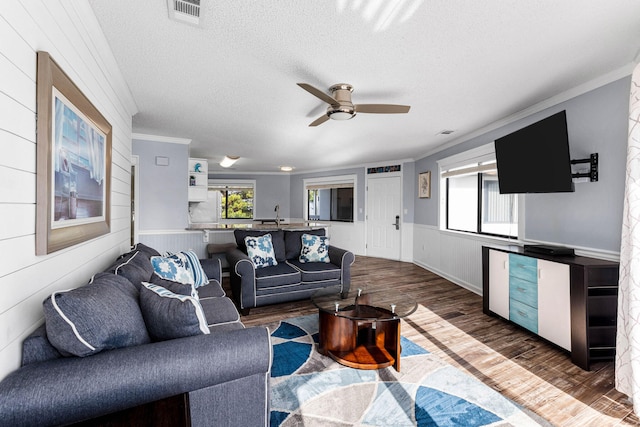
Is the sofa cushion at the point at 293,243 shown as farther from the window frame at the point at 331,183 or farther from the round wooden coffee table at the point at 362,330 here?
the window frame at the point at 331,183

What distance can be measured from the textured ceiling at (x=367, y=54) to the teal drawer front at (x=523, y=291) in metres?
1.88

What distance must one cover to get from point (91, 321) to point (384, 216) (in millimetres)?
6264

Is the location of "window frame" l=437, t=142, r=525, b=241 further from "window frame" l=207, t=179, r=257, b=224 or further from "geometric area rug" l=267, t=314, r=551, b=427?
"window frame" l=207, t=179, r=257, b=224

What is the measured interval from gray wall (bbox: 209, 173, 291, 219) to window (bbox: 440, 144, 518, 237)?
189 inches

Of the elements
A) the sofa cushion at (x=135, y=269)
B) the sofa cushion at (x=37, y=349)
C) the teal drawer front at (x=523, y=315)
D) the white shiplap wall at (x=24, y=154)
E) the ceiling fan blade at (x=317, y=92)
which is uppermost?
the ceiling fan blade at (x=317, y=92)

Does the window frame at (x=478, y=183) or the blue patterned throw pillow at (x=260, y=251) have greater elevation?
the window frame at (x=478, y=183)

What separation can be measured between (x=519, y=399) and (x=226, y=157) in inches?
226

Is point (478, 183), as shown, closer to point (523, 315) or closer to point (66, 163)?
point (523, 315)

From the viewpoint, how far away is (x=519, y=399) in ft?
6.15

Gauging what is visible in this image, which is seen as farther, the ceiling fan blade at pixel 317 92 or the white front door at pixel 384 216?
the white front door at pixel 384 216

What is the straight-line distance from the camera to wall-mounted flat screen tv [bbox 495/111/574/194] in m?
2.50

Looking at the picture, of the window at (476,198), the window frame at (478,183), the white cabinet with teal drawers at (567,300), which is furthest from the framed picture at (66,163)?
the window at (476,198)

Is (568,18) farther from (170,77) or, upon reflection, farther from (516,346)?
(170,77)

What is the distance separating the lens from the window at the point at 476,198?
155 inches
